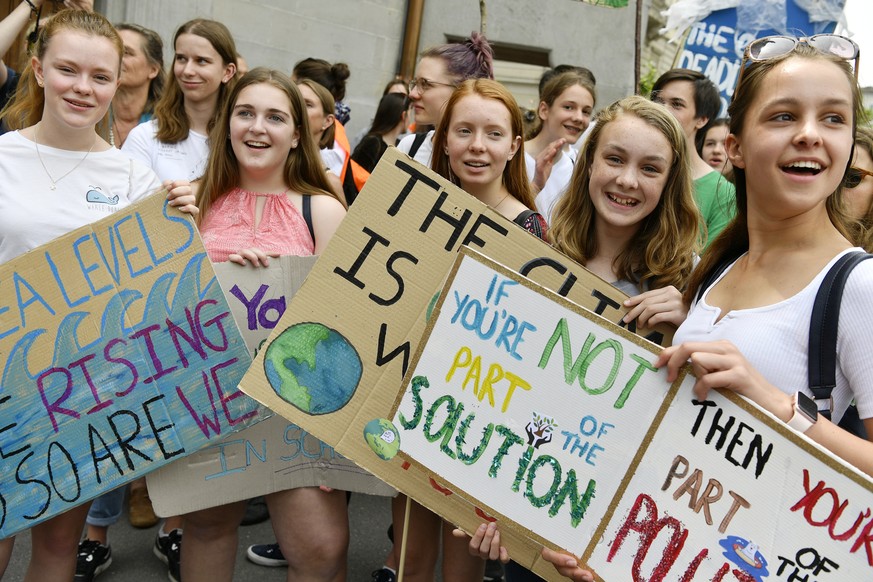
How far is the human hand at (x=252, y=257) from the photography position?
2.51m

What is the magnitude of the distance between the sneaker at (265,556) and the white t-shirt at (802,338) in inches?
101

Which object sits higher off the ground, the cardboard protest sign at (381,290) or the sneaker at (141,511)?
the cardboard protest sign at (381,290)

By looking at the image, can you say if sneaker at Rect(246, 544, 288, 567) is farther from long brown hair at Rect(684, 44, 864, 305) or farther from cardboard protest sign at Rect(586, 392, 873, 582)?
long brown hair at Rect(684, 44, 864, 305)

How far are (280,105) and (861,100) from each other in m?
1.86

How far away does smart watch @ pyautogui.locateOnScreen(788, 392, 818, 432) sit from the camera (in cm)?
160

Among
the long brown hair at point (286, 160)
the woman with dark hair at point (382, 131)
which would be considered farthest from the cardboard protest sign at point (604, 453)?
the woman with dark hair at point (382, 131)

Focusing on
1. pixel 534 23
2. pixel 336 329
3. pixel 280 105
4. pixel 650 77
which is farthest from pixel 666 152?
pixel 650 77

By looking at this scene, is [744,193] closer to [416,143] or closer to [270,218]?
[270,218]

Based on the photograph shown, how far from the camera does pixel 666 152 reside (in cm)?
245

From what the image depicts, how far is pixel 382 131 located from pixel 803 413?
478 centimetres

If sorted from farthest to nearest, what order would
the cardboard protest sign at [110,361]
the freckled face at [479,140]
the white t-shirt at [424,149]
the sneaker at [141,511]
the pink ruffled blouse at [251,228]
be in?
the white t-shirt at [424,149] → the sneaker at [141,511] → the freckled face at [479,140] → the pink ruffled blouse at [251,228] → the cardboard protest sign at [110,361]

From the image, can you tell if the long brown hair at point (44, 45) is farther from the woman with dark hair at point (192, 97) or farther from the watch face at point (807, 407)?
the watch face at point (807, 407)

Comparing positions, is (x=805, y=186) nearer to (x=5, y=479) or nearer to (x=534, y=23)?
(x=5, y=479)

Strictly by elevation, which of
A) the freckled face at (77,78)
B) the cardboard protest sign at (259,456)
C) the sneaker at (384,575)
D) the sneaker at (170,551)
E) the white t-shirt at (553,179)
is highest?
the white t-shirt at (553,179)
